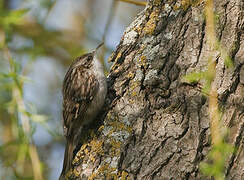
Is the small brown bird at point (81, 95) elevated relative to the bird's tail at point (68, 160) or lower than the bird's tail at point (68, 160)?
elevated

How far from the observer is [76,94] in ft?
9.82

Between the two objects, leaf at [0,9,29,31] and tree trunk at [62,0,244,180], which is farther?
leaf at [0,9,29,31]

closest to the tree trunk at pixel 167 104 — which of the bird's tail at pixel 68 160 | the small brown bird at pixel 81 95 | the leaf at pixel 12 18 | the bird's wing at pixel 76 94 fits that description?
the bird's tail at pixel 68 160

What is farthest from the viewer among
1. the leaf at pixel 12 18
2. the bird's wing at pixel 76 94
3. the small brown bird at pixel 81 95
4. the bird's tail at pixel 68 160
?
the bird's wing at pixel 76 94

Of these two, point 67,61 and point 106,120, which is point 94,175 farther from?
point 67,61

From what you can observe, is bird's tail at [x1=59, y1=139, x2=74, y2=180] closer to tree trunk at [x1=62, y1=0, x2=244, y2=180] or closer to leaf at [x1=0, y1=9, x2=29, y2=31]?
tree trunk at [x1=62, y1=0, x2=244, y2=180]

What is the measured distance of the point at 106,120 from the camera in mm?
2336

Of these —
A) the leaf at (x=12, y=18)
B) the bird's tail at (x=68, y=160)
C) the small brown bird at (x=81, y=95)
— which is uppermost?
the leaf at (x=12, y=18)

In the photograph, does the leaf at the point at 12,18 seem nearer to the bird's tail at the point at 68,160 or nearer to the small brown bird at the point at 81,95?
the small brown bird at the point at 81,95

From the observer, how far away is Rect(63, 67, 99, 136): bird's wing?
287 centimetres

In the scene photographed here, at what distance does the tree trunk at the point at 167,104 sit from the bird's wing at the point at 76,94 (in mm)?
469

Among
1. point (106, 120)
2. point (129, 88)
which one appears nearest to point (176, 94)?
point (129, 88)

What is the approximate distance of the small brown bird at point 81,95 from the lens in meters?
2.63

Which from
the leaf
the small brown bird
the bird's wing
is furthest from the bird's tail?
the leaf
